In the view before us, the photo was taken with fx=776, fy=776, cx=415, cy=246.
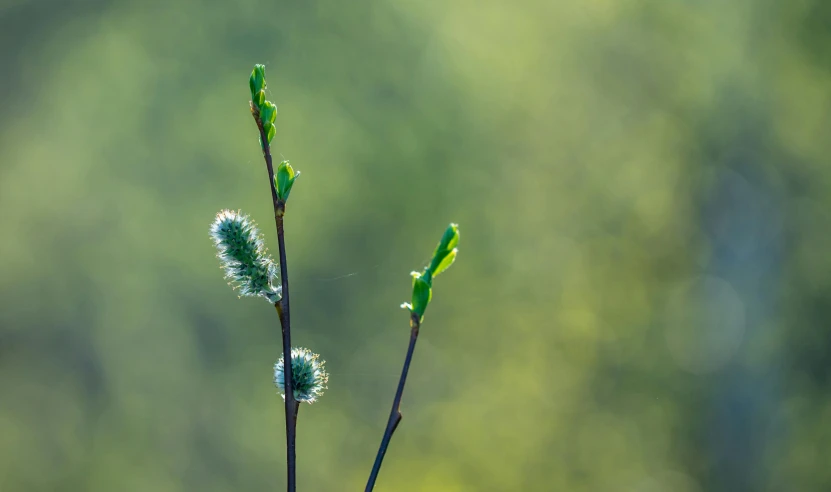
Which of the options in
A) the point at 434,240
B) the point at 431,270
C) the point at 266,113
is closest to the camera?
the point at 431,270

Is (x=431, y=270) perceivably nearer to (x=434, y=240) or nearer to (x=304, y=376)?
(x=304, y=376)

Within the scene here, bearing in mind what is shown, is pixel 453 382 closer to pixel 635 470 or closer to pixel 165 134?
pixel 635 470

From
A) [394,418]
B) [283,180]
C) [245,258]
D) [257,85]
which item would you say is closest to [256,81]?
[257,85]

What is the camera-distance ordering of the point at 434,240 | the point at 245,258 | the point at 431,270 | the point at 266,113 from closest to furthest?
1. the point at 431,270
2. the point at 266,113
3. the point at 245,258
4. the point at 434,240

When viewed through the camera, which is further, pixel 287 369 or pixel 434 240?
pixel 434 240

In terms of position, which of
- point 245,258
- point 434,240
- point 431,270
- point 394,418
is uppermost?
point 434,240

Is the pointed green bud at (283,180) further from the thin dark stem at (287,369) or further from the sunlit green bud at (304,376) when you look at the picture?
the sunlit green bud at (304,376)

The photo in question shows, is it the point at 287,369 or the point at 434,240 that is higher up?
the point at 434,240

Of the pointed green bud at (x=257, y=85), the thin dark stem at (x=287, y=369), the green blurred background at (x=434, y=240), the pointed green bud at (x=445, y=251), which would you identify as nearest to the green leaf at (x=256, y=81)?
the pointed green bud at (x=257, y=85)
